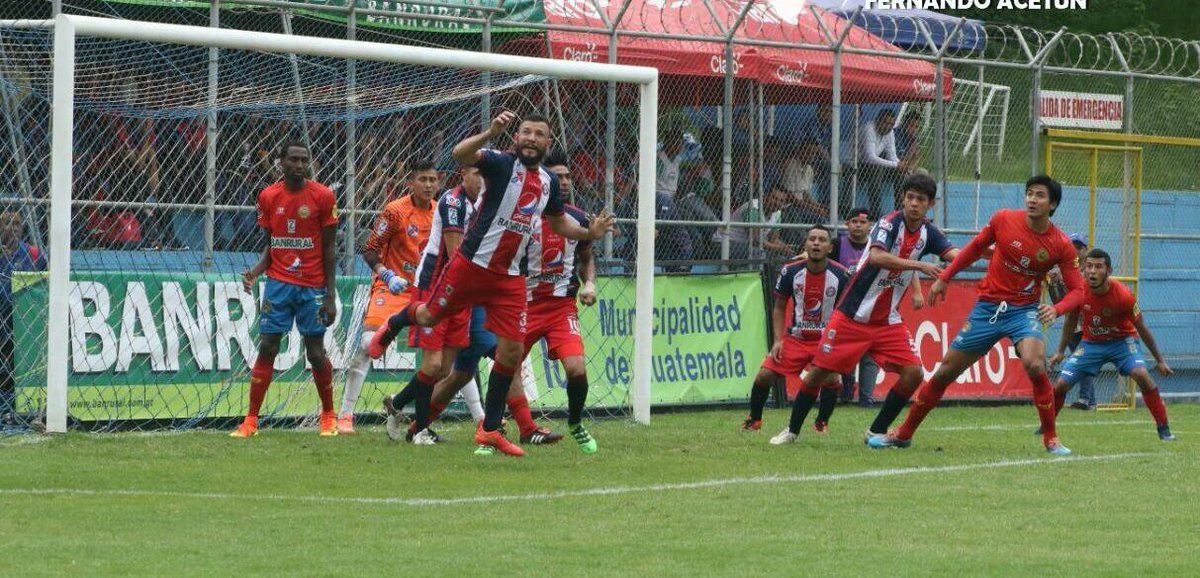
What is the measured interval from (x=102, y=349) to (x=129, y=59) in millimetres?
2282

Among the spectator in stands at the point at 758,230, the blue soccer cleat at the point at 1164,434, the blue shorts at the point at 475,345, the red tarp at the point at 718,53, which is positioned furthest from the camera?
the spectator in stands at the point at 758,230

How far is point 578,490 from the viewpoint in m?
10.3

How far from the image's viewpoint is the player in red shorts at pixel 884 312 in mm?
13695

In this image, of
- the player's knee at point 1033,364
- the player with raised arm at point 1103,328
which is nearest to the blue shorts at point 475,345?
the player's knee at point 1033,364

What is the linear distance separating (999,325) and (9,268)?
7224mm

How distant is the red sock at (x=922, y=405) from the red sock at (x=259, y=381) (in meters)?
4.65

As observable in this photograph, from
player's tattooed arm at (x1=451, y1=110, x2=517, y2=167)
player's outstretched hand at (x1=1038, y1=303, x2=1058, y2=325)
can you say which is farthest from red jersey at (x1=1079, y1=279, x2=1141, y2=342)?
player's tattooed arm at (x1=451, y1=110, x2=517, y2=167)

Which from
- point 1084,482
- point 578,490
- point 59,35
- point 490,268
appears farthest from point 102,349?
point 1084,482

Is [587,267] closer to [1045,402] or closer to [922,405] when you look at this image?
[922,405]

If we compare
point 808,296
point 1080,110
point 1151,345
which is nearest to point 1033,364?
point 808,296

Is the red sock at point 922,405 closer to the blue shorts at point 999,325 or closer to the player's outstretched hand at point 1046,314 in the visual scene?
the blue shorts at point 999,325

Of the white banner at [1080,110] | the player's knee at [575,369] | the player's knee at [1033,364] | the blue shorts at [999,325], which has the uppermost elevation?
the white banner at [1080,110]

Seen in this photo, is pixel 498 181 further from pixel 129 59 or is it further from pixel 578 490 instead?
pixel 129 59

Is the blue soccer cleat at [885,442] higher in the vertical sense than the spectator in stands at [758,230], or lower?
lower
